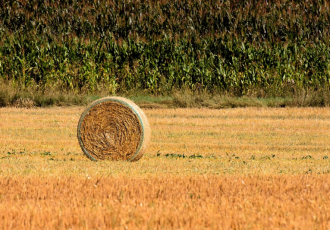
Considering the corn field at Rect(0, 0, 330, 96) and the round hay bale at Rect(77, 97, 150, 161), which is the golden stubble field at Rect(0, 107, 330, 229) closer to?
the round hay bale at Rect(77, 97, 150, 161)

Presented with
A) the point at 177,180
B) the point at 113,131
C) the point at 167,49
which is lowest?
the point at 167,49

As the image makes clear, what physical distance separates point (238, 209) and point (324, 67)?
14.1 metres

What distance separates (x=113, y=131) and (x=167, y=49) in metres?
9.99

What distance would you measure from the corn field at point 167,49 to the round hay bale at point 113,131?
848cm

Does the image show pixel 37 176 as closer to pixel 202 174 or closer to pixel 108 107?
pixel 202 174

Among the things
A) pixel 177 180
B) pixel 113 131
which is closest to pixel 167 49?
pixel 113 131

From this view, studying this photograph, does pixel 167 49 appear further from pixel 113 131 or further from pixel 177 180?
pixel 177 180

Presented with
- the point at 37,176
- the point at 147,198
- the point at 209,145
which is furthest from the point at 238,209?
the point at 209,145

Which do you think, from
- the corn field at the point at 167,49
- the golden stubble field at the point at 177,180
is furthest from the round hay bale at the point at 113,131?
the corn field at the point at 167,49

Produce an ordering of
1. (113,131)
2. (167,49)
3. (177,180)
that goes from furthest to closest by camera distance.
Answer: (167,49) → (113,131) → (177,180)

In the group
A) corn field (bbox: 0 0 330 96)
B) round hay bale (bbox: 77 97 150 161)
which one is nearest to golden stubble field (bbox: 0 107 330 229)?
round hay bale (bbox: 77 97 150 161)

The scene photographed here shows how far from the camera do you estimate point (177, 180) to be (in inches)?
280

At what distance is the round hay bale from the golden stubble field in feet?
0.75

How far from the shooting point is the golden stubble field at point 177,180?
17.0ft
